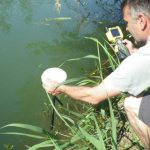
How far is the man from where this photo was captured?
7.14 ft

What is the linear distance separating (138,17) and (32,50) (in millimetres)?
2538

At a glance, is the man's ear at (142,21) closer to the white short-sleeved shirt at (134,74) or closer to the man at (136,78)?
the man at (136,78)

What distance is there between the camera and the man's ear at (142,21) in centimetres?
220

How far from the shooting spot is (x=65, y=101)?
3715 mm

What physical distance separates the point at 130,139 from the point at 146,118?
1.17ft

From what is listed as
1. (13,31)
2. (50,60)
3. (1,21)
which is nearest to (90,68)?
(50,60)

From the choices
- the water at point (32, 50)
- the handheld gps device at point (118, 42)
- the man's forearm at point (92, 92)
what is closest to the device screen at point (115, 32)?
the handheld gps device at point (118, 42)

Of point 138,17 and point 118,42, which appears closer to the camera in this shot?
point 138,17

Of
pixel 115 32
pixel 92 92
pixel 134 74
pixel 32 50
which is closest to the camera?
pixel 134 74

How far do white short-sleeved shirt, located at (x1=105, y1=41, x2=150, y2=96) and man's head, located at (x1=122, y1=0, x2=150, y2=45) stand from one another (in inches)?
3.7

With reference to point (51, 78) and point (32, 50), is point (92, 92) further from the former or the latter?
point (32, 50)

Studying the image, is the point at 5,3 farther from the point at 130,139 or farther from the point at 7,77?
the point at 130,139

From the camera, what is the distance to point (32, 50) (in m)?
4.61

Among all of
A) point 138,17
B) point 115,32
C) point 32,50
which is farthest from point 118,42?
point 32,50
